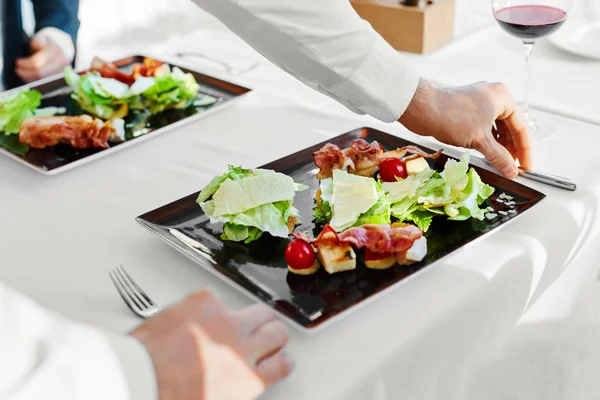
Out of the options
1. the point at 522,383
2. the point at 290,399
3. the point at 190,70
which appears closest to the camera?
the point at 290,399

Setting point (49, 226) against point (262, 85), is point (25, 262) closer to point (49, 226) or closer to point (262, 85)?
point (49, 226)

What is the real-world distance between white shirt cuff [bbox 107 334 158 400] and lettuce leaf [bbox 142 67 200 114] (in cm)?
81

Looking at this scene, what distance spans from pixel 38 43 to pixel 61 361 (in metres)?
1.56

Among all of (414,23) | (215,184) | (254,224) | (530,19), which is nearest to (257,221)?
(254,224)

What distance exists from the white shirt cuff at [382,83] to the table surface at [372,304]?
8.3 inches

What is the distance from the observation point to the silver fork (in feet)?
2.82

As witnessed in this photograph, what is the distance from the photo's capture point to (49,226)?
1.09 meters

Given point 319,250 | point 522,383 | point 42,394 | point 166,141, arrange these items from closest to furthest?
point 42,394
point 319,250
point 522,383
point 166,141

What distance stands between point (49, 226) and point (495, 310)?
68cm

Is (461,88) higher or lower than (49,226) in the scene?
higher

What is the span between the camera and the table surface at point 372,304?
0.81 m

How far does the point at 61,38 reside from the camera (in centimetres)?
201

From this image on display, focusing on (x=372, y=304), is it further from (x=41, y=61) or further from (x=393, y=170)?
(x=41, y=61)

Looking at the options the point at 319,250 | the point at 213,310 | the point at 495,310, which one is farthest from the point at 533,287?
the point at 213,310
